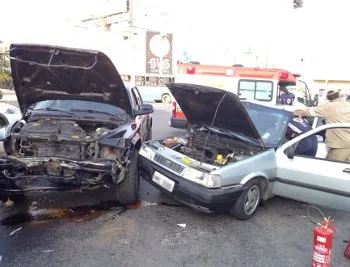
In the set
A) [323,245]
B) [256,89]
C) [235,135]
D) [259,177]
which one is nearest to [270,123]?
[235,135]

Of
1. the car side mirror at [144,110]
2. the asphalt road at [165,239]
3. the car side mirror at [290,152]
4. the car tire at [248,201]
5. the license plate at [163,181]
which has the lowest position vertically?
the asphalt road at [165,239]

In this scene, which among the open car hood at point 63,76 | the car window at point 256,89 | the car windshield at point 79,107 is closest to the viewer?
the open car hood at point 63,76

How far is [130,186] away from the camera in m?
4.89

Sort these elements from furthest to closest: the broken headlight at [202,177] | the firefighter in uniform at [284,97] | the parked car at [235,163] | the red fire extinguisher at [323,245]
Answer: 1. the firefighter in uniform at [284,97]
2. the parked car at [235,163]
3. the broken headlight at [202,177]
4. the red fire extinguisher at [323,245]

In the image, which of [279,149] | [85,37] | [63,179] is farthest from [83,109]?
[85,37]

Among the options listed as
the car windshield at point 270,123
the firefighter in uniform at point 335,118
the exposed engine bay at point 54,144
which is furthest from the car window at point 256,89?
the exposed engine bay at point 54,144

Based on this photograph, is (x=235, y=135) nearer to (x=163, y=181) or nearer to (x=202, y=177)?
(x=202, y=177)

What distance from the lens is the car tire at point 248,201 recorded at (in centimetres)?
448

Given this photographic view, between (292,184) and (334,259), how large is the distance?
117 centimetres

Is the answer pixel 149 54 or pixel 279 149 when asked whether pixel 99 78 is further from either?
pixel 149 54

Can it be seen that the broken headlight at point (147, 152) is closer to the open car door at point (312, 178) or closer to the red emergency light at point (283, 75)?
the open car door at point (312, 178)

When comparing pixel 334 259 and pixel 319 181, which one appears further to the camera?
pixel 319 181

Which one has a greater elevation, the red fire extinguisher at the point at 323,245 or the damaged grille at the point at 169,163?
the damaged grille at the point at 169,163

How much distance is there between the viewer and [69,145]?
458 cm
